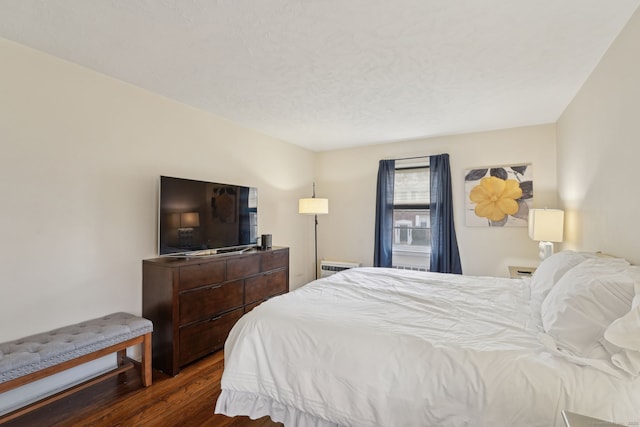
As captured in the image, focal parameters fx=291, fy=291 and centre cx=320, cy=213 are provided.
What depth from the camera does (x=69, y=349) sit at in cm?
183

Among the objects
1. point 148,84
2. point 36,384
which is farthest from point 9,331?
point 148,84

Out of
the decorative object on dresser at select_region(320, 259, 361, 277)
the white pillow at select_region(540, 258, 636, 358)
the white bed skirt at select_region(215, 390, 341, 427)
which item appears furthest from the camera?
the decorative object on dresser at select_region(320, 259, 361, 277)

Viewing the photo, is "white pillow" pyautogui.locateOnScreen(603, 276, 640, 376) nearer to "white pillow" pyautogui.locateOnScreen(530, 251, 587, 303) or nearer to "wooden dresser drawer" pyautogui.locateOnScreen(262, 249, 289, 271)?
"white pillow" pyautogui.locateOnScreen(530, 251, 587, 303)

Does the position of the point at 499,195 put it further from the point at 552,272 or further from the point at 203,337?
the point at 203,337

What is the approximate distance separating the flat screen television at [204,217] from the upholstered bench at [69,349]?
2.14 ft

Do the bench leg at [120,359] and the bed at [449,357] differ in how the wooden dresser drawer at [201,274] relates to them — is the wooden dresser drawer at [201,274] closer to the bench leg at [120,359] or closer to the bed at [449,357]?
the bench leg at [120,359]

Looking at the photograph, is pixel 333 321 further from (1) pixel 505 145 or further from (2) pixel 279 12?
(1) pixel 505 145

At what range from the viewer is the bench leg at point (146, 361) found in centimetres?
221

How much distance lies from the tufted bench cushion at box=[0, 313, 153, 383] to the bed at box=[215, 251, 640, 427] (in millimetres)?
962

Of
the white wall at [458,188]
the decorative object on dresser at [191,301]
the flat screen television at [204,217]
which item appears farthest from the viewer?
the white wall at [458,188]

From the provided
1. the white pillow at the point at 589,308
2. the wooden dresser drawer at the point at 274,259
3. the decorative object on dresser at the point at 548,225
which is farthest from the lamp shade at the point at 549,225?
the wooden dresser drawer at the point at 274,259

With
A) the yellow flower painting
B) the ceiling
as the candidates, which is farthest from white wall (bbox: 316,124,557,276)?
the ceiling

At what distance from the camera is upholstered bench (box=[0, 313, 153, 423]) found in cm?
165

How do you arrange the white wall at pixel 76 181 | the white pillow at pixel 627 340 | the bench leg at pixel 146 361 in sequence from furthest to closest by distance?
1. the bench leg at pixel 146 361
2. the white wall at pixel 76 181
3. the white pillow at pixel 627 340
